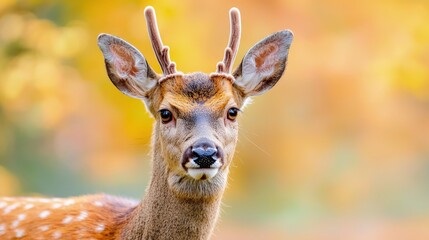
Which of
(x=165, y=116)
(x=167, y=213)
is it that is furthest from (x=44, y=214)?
(x=165, y=116)

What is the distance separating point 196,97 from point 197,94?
0.07ft

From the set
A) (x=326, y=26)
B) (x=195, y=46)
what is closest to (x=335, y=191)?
(x=326, y=26)

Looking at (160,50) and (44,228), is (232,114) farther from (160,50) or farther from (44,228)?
(44,228)

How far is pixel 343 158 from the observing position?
1708 cm

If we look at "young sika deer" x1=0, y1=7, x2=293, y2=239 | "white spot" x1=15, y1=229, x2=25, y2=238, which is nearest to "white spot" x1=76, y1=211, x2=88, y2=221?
"young sika deer" x1=0, y1=7, x2=293, y2=239

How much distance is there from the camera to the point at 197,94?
6.13 meters

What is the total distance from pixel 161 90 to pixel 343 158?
11.0 meters

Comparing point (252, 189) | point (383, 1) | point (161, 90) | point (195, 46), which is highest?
point (383, 1)

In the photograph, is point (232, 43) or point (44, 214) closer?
point (232, 43)

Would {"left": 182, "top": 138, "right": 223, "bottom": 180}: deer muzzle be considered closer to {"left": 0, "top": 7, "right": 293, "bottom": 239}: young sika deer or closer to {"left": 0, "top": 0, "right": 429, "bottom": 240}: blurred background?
{"left": 0, "top": 7, "right": 293, "bottom": 239}: young sika deer

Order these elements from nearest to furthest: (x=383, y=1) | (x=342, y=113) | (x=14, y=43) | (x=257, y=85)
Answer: (x=257, y=85) < (x=14, y=43) < (x=383, y=1) < (x=342, y=113)

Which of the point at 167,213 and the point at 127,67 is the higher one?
the point at 127,67

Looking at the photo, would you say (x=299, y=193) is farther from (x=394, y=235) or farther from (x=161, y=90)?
(x=161, y=90)

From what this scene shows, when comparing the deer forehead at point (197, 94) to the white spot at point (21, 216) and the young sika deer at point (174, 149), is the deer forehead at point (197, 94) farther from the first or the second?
the white spot at point (21, 216)
